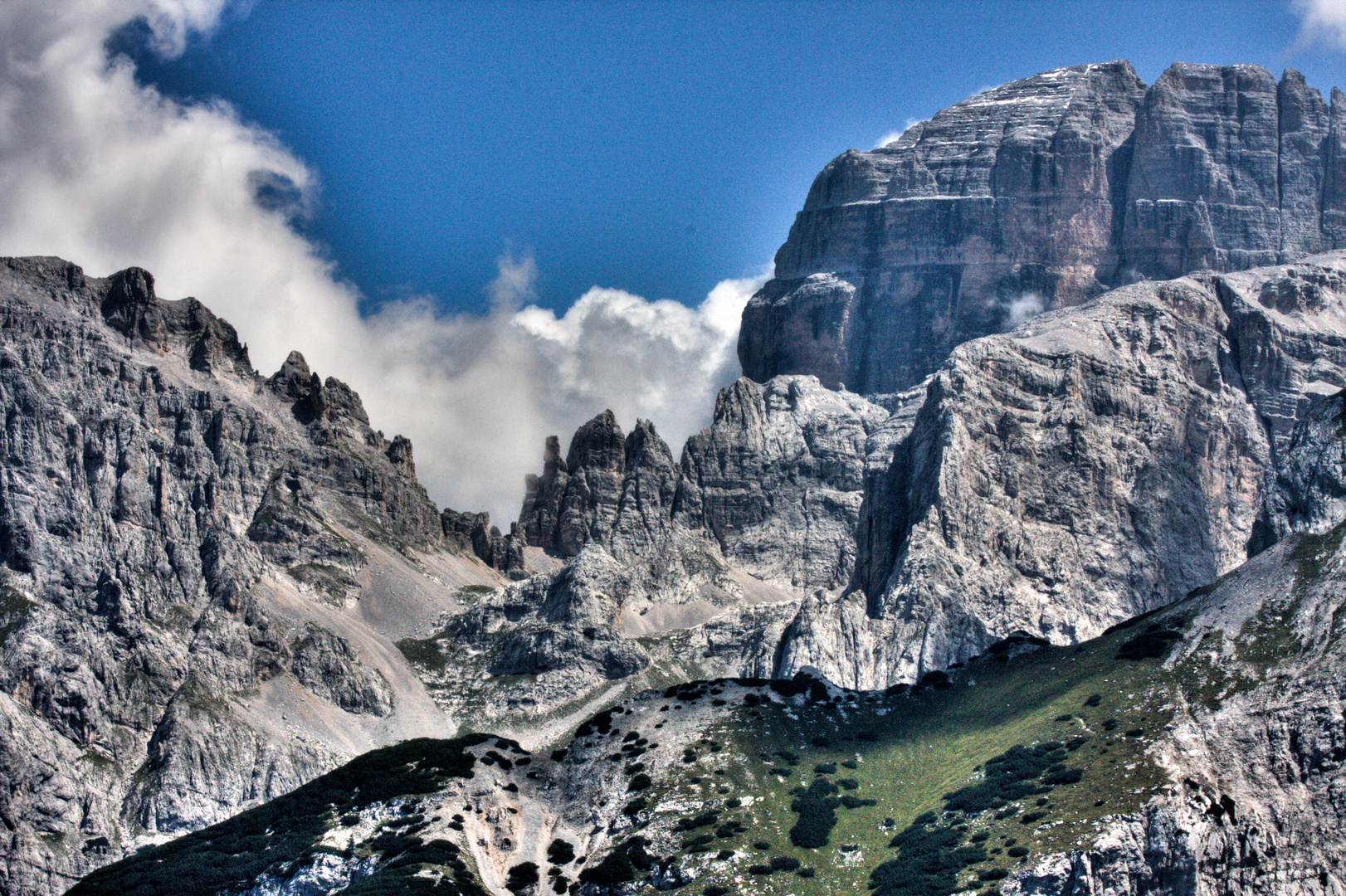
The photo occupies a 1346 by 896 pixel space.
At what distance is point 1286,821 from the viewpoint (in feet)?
481

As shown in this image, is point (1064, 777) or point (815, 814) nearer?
point (1064, 777)

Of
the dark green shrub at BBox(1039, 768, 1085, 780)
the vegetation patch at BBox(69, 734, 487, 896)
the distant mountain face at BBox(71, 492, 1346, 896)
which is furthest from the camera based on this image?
the vegetation patch at BBox(69, 734, 487, 896)

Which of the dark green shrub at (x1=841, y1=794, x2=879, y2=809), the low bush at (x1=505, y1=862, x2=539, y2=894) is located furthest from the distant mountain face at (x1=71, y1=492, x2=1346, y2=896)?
the low bush at (x1=505, y1=862, x2=539, y2=894)

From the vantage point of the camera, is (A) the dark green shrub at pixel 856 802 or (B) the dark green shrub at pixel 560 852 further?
(A) the dark green shrub at pixel 856 802

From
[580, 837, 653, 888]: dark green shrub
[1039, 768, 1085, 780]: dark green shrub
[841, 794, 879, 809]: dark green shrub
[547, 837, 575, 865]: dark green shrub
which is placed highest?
[547, 837, 575, 865]: dark green shrub

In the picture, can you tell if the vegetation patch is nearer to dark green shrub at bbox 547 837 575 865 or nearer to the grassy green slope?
the grassy green slope

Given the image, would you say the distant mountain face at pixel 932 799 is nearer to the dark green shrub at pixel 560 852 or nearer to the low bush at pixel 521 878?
the dark green shrub at pixel 560 852

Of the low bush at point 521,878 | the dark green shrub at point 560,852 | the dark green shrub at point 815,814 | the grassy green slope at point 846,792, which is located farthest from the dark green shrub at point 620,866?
the dark green shrub at point 815,814

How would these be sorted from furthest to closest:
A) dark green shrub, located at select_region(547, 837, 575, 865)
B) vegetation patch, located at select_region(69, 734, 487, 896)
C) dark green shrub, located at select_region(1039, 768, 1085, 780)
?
dark green shrub, located at select_region(547, 837, 575, 865) → vegetation patch, located at select_region(69, 734, 487, 896) → dark green shrub, located at select_region(1039, 768, 1085, 780)

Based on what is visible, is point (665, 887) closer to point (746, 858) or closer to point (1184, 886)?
point (746, 858)

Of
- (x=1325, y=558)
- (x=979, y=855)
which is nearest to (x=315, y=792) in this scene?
(x=979, y=855)

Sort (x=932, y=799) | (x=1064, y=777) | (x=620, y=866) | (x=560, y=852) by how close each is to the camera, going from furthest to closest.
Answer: (x=560, y=852) → (x=932, y=799) → (x=620, y=866) → (x=1064, y=777)

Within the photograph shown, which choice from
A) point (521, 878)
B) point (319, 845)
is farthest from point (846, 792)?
point (319, 845)

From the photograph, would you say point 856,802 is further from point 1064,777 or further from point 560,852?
point 560,852
